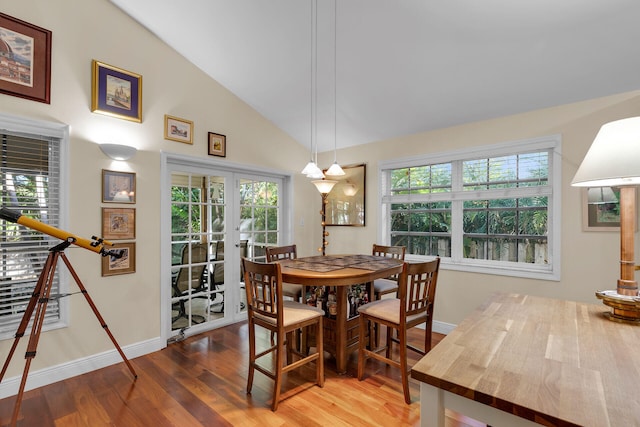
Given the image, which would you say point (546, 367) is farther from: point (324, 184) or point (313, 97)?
point (313, 97)

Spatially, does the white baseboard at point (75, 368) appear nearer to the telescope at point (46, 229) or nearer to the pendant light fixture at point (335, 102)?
the telescope at point (46, 229)

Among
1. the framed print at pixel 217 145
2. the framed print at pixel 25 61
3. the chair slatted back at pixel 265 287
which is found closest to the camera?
the chair slatted back at pixel 265 287

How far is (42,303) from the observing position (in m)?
1.96

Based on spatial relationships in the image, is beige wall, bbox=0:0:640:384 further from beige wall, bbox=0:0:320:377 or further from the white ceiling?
the white ceiling

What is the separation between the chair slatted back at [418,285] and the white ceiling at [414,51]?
1.68m

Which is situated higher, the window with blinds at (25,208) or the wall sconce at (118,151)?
the wall sconce at (118,151)

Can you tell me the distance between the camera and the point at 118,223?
105 inches

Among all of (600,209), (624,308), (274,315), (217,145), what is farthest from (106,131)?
(600,209)

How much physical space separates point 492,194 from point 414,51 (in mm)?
1622

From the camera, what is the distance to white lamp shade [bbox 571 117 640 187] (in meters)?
1.09

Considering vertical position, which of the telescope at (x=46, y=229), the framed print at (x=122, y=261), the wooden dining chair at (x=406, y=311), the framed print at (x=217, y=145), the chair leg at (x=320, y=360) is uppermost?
the framed print at (x=217, y=145)

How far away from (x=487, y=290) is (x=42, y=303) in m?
3.70

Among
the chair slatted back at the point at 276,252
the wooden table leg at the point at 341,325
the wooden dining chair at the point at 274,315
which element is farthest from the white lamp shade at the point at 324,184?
the wooden dining chair at the point at 274,315

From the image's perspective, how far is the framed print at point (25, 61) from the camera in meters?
2.14
